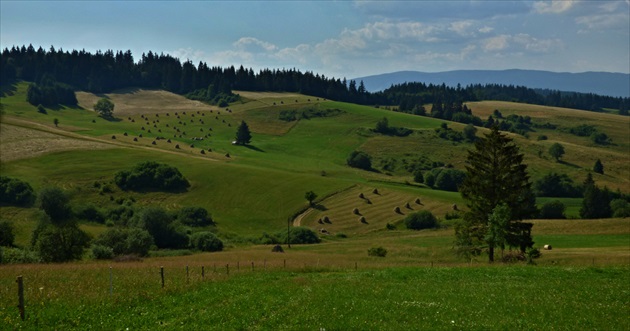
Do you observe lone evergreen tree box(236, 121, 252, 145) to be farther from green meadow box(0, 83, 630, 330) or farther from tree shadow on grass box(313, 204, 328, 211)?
tree shadow on grass box(313, 204, 328, 211)

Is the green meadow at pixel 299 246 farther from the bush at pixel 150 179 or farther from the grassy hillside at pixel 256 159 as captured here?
the bush at pixel 150 179

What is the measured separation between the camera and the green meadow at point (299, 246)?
61.4 feet

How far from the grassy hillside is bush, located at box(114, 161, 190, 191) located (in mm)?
2389

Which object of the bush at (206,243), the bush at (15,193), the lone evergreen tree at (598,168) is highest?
the lone evergreen tree at (598,168)

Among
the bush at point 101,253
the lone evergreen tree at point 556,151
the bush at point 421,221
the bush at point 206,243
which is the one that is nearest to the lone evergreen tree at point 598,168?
the lone evergreen tree at point 556,151

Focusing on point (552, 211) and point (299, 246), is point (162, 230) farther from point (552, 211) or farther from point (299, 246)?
point (552, 211)

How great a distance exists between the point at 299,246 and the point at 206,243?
1225 cm

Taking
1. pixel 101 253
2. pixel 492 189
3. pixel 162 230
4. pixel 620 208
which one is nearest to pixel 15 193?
pixel 162 230

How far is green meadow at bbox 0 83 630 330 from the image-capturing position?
1870 cm

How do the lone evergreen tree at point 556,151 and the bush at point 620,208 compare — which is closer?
the bush at point 620,208

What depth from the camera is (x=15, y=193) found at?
285ft

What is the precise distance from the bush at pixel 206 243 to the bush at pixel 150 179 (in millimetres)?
33176

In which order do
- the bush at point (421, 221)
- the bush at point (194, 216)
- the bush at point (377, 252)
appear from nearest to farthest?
the bush at point (377, 252) < the bush at point (421, 221) < the bush at point (194, 216)

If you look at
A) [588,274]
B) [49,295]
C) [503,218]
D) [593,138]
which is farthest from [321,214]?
[593,138]
